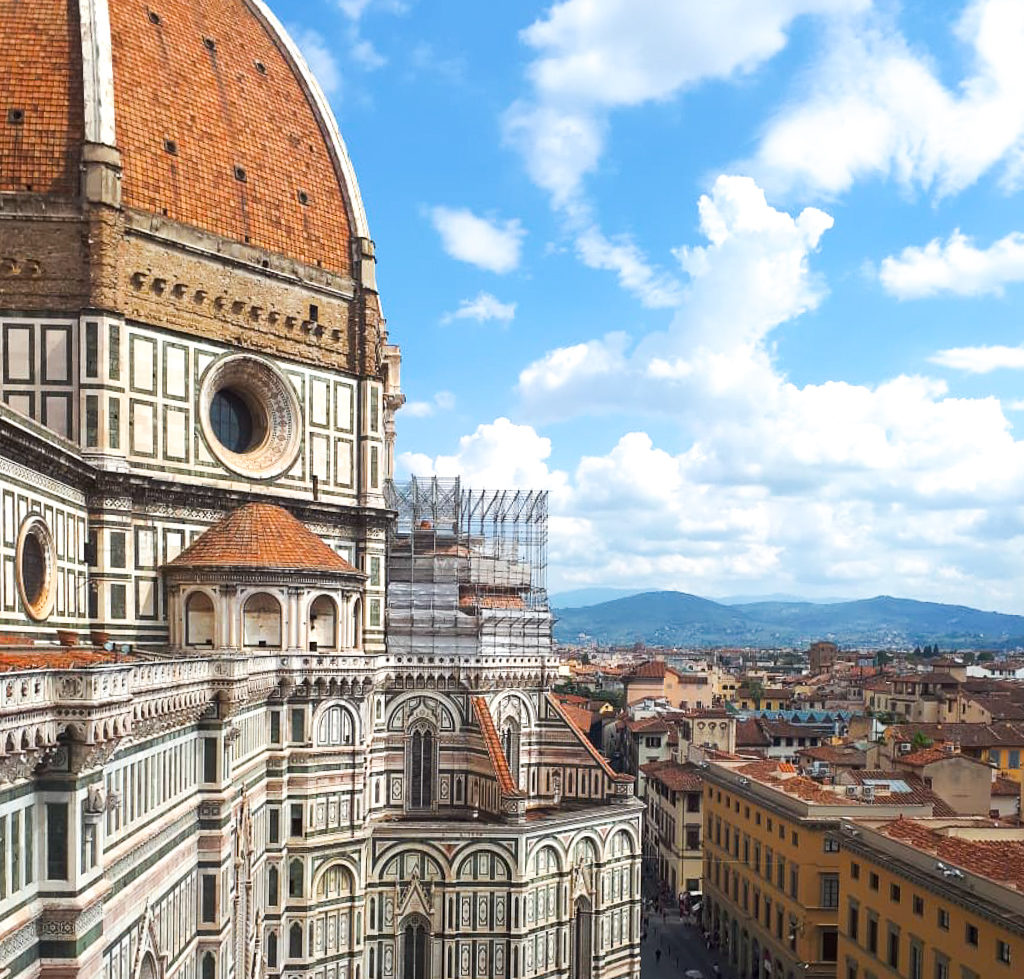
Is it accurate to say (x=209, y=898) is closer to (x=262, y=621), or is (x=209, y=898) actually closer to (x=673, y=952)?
(x=262, y=621)

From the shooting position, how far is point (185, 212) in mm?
33219

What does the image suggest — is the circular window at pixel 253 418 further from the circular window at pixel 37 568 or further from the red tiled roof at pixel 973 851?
the red tiled roof at pixel 973 851

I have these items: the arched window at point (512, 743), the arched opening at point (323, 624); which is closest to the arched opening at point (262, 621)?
the arched opening at point (323, 624)

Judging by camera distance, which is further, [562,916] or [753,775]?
[753,775]

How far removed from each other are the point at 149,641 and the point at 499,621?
14238mm

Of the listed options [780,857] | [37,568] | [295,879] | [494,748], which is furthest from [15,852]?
[780,857]

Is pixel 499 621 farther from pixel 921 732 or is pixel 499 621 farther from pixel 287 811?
pixel 921 732

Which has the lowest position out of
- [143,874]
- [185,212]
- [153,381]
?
[143,874]

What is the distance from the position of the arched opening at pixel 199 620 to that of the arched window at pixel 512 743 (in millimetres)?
13033

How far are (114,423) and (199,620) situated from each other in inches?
229

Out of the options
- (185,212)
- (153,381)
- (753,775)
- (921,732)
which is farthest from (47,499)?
(921,732)

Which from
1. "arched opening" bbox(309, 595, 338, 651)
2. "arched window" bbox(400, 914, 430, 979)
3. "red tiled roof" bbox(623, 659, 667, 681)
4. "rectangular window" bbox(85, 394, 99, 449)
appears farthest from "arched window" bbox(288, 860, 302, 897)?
"red tiled roof" bbox(623, 659, 667, 681)

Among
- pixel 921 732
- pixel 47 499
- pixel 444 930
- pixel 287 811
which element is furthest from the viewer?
pixel 921 732

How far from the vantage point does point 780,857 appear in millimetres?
42406
